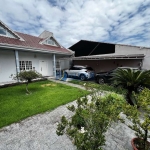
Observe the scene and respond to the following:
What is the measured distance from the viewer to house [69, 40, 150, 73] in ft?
32.1

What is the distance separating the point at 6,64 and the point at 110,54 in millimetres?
12072

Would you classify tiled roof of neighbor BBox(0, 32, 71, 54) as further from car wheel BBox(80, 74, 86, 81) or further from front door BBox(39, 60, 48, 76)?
car wheel BBox(80, 74, 86, 81)

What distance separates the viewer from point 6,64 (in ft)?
31.5

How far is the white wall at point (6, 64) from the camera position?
368 inches

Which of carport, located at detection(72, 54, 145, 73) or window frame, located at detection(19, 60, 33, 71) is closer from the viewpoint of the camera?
carport, located at detection(72, 54, 145, 73)

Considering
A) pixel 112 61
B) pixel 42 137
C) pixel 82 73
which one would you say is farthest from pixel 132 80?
pixel 112 61

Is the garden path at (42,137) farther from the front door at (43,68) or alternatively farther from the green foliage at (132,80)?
the front door at (43,68)

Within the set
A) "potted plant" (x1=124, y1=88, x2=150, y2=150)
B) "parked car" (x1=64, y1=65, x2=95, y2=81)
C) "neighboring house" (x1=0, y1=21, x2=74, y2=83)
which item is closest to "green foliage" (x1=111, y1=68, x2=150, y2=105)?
"potted plant" (x1=124, y1=88, x2=150, y2=150)

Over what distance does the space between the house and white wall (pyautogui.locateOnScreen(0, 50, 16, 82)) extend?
7996mm

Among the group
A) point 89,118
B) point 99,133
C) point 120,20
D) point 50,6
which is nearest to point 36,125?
point 89,118

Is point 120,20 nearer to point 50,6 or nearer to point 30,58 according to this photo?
point 50,6

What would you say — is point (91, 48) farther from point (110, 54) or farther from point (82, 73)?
point (82, 73)

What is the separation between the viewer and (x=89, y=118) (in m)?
2.00

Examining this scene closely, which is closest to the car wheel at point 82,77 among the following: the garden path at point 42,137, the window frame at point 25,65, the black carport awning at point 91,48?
the black carport awning at point 91,48
